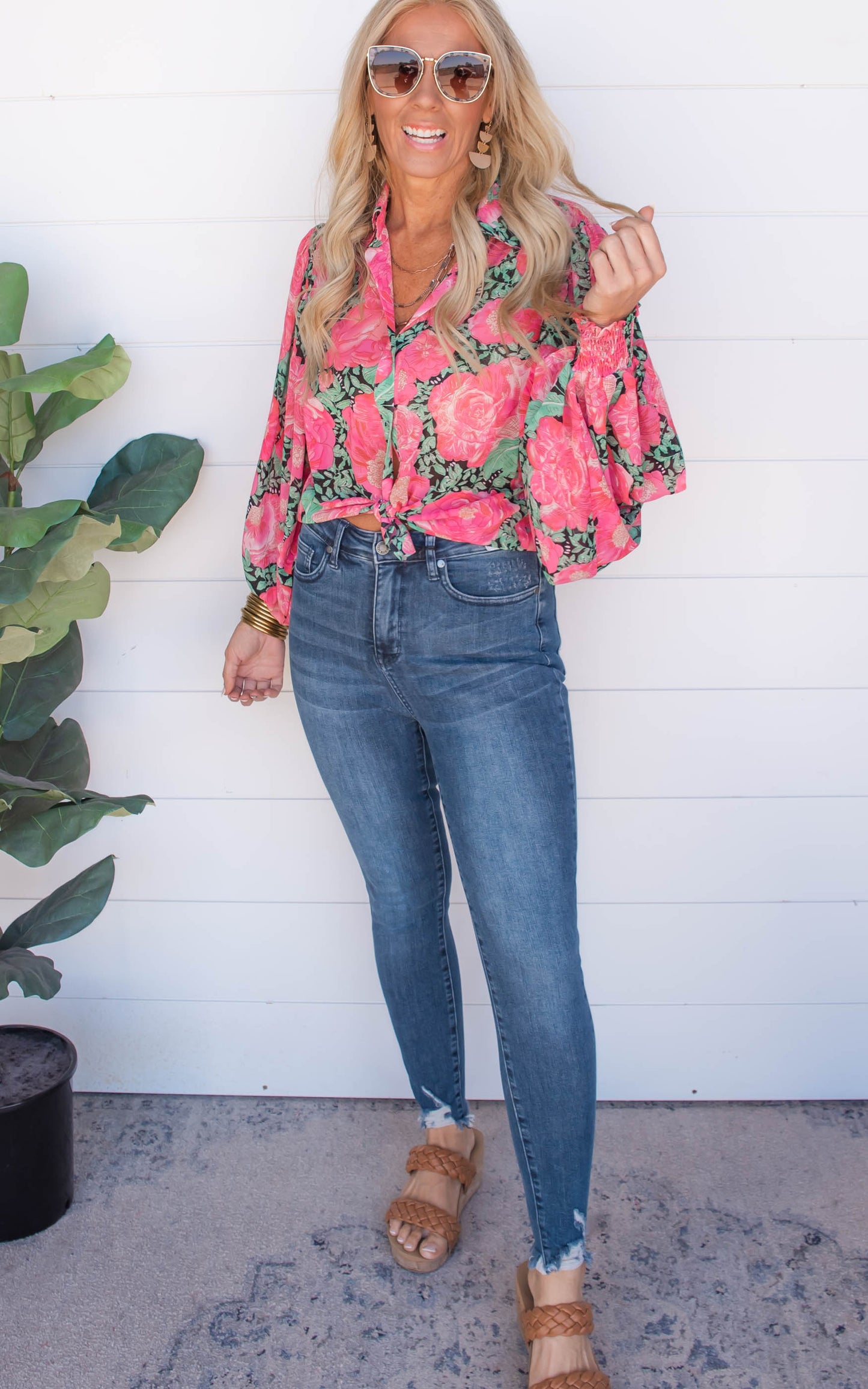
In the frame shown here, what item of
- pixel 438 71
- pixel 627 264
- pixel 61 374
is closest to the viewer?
pixel 627 264

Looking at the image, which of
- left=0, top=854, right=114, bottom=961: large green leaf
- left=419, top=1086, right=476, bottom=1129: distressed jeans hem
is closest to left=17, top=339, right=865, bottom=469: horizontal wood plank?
left=0, top=854, right=114, bottom=961: large green leaf

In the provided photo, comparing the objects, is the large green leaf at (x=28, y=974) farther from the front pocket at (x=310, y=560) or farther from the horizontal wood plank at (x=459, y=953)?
the front pocket at (x=310, y=560)

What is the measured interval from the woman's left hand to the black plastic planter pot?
5.26 feet

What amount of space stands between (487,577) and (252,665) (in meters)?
0.59

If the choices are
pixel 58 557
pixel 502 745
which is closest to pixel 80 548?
pixel 58 557

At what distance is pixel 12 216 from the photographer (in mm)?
1896

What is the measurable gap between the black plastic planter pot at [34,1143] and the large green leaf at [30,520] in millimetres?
969

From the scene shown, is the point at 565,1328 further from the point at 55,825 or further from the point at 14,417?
the point at 14,417

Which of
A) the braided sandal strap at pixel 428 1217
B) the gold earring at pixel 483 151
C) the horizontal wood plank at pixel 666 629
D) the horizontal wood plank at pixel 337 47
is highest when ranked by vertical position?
the horizontal wood plank at pixel 337 47

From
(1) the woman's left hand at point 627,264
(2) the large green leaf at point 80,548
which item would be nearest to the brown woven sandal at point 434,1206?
(2) the large green leaf at point 80,548

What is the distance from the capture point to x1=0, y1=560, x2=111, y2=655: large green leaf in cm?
174

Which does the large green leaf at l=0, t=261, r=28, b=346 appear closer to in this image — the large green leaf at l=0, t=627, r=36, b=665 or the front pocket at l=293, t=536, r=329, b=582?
the large green leaf at l=0, t=627, r=36, b=665

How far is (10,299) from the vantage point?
1.71 meters

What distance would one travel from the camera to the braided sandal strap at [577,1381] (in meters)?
1.52
